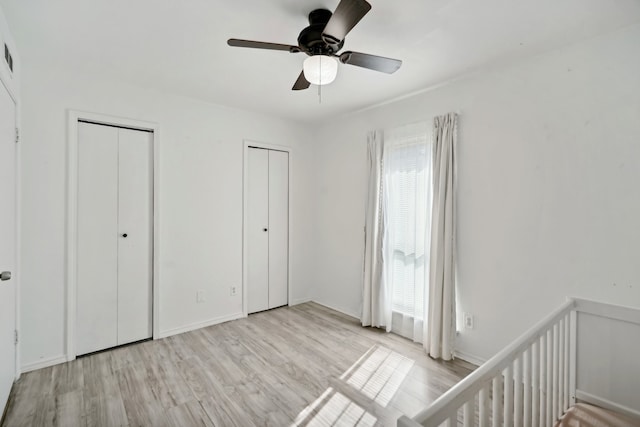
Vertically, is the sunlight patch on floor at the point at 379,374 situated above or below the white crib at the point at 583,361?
below

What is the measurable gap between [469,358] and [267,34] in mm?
2968

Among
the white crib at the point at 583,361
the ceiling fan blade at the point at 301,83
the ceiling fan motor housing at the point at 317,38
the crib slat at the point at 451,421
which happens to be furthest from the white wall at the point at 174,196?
the crib slat at the point at 451,421

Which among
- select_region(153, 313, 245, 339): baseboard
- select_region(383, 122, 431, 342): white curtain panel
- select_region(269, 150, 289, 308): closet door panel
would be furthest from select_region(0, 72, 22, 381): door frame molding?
select_region(383, 122, 431, 342): white curtain panel

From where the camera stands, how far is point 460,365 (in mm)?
2553

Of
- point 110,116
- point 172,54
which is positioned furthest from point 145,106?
point 172,54

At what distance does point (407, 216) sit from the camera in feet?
10.1

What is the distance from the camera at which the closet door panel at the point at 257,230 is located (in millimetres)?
3725

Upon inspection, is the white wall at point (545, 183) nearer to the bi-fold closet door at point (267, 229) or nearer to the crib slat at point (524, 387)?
the crib slat at point (524, 387)

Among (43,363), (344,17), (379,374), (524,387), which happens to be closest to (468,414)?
(524,387)

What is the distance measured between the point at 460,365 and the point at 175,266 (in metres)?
2.83

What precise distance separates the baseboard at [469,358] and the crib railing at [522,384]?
2.19 ft

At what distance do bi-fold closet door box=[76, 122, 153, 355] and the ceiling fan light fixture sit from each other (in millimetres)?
2021

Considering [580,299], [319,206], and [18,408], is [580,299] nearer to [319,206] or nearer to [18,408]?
[319,206]

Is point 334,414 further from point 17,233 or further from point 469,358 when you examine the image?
point 17,233
